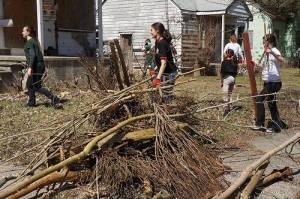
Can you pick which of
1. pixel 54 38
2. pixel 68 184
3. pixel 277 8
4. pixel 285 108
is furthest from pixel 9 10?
pixel 277 8

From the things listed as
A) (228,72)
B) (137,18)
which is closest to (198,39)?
(137,18)

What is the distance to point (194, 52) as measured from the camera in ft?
73.9

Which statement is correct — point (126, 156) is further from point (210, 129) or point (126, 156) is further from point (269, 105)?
point (269, 105)

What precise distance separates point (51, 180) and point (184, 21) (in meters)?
19.1

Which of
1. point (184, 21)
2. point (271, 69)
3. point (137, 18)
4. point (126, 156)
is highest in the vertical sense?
point (137, 18)

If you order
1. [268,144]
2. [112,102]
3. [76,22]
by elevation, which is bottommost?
[268,144]

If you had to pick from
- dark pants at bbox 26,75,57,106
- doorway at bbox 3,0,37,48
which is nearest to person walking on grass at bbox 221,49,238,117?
dark pants at bbox 26,75,57,106

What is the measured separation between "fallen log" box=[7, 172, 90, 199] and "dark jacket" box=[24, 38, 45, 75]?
563 centimetres

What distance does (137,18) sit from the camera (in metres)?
24.2

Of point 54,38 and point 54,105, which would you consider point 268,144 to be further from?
point 54,38

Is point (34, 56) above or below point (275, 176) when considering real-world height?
above

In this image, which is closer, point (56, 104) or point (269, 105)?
point (269, 105)

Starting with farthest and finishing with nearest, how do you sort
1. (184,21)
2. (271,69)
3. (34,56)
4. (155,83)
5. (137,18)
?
(137,18) → (184,21) → (34,56) → (271,69) → (155,83)

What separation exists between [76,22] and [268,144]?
11.4 metres
